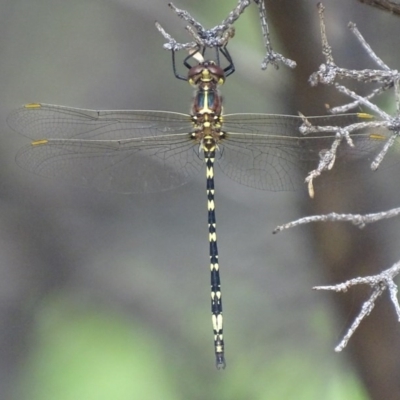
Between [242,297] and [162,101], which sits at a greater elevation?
[162,101]

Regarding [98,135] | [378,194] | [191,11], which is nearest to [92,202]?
[98,135]

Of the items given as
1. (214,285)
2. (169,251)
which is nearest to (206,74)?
(214,285)

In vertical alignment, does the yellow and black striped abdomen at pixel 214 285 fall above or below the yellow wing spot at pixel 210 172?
below

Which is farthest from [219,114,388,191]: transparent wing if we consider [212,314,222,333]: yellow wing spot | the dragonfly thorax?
[212,314,222,333]: yellow wing spot

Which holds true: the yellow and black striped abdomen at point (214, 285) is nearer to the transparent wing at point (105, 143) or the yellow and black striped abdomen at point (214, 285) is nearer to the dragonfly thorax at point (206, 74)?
the transparent wing at point (105, 143)

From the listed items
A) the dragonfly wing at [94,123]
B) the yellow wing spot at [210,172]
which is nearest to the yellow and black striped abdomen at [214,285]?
the yellow wing spot at [210,172]

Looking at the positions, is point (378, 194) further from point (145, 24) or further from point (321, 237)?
point (145, 24)

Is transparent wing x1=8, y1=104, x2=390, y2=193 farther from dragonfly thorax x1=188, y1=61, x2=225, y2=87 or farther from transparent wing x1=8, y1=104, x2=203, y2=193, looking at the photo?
dragonfly thorax x1=188, y1=61, x2=225, y2=87
